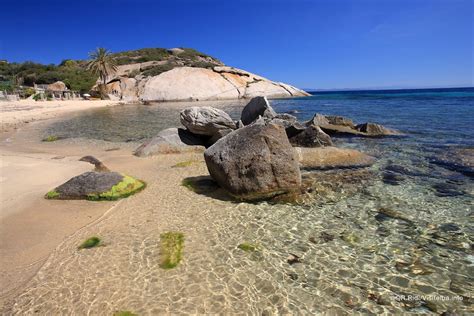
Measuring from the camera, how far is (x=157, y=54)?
289ft

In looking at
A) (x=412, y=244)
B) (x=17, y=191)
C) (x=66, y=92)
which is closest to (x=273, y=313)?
(x=412, y=244)

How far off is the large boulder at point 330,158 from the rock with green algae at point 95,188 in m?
5.72

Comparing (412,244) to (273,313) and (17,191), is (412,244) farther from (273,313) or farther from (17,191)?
(17,191)

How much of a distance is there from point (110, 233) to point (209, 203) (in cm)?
235

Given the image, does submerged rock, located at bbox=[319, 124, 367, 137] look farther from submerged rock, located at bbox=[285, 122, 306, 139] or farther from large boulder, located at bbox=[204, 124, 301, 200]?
large boulder, located at bbox=[204, 124, 301, 200]

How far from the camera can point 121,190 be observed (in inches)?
313

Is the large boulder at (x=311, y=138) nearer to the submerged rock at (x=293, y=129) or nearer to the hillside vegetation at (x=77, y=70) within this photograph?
the submerged rock at (x=293, y=129)

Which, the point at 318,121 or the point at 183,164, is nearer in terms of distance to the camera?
the point at 183,164

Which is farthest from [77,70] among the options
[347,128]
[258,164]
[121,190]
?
[258,164]

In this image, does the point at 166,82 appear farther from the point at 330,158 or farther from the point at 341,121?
the point at 330,158

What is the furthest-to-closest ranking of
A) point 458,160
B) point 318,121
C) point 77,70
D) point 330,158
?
1. point 77,70
2. point 318,121
3. point 330,158
4. point 458,160

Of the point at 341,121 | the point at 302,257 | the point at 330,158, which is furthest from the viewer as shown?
the point at 341,121

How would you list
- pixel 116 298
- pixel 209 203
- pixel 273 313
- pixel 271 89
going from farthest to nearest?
pixel 271 89, pixel 209 203, pixel 116 298, pixel 273 313

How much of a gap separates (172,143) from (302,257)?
9.41m
